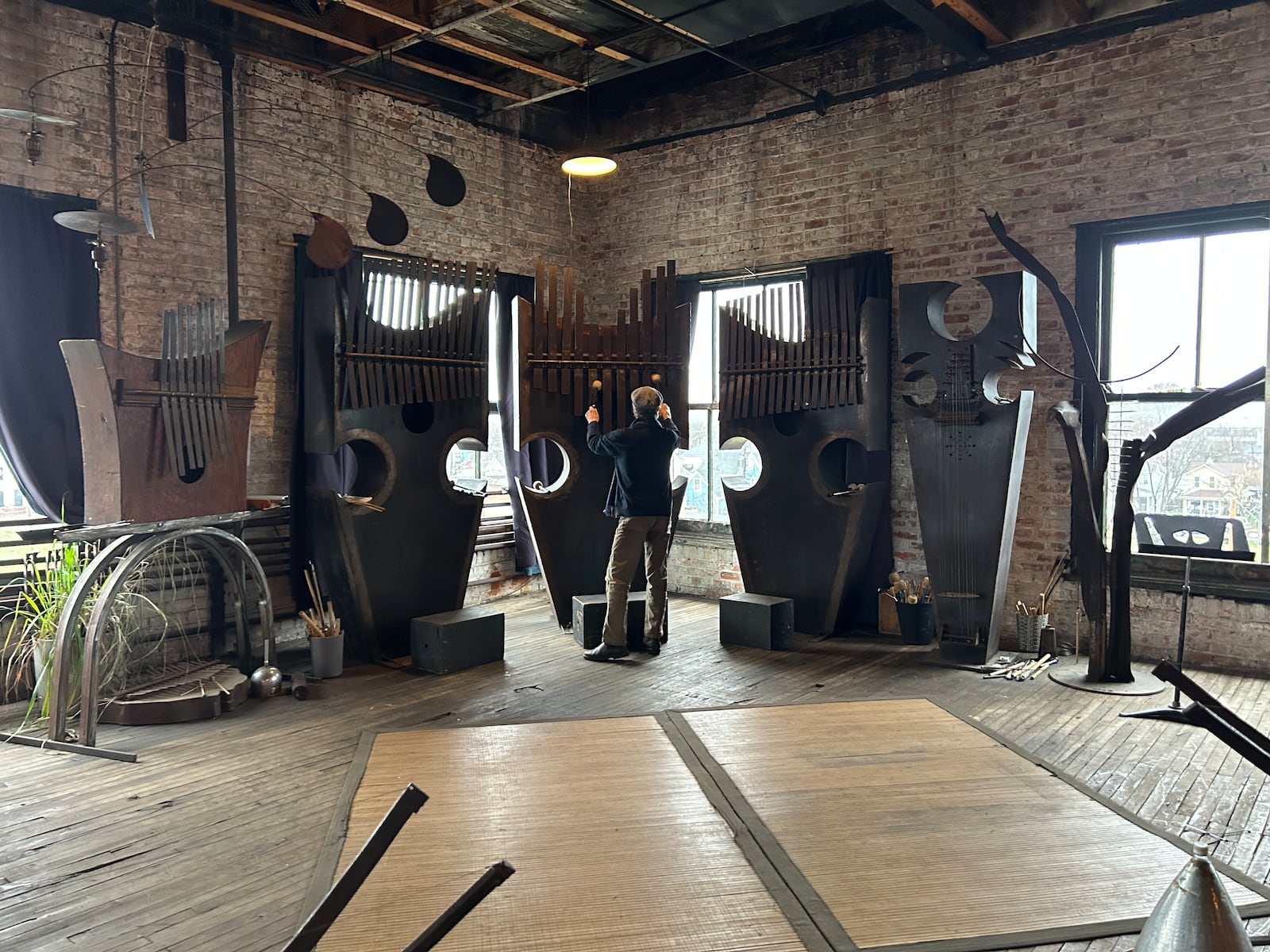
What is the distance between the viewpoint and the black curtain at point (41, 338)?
17.2 ft

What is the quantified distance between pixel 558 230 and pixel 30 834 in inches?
253

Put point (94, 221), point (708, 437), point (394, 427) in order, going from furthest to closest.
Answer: point (708, 437)
point (394, 427)
point (94, 221)

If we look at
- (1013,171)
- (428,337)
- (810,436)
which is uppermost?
(1013,171)

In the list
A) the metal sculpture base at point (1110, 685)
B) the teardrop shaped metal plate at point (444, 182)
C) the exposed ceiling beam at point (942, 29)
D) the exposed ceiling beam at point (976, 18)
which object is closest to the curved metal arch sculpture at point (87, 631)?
the teardrop shaped metal plate at point (444, 182)

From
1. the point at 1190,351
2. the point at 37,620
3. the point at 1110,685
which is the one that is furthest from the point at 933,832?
the point at 37,620

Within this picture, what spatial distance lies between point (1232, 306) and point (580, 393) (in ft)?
13.8

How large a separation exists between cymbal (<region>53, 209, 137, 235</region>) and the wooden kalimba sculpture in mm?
475

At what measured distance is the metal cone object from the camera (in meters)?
2.07

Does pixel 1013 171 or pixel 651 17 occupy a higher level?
pixel 651 17

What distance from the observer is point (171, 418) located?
15.7 feet

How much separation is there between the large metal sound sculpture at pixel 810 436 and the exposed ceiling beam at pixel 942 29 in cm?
167

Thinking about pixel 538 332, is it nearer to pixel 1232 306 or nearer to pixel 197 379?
pixel 197 379

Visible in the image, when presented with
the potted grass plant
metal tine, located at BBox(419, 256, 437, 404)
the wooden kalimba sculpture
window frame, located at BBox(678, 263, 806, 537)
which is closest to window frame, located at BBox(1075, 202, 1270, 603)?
window frame, located at BBox(678, 263, 806, 537)

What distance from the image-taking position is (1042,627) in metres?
6.28
